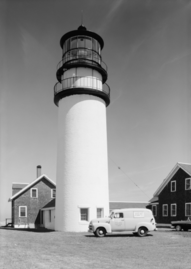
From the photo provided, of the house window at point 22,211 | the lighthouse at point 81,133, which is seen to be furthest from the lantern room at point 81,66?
the house window at point 22,211

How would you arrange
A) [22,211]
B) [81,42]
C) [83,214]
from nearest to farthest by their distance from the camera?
1. [83,214]
2. [81,42]
3. [22,211]

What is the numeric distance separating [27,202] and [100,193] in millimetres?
16289

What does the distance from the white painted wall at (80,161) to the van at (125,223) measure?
4.36m

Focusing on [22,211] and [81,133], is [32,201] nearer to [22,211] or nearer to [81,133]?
[22,211]

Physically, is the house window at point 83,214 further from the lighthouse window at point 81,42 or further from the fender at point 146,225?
the lighthouse window at point 81,42

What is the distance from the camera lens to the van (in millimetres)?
22656

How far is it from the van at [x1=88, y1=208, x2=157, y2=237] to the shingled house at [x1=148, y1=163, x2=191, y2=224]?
14.7 meters

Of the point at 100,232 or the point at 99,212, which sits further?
the point at 99,212

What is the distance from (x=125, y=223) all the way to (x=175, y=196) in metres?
17.6

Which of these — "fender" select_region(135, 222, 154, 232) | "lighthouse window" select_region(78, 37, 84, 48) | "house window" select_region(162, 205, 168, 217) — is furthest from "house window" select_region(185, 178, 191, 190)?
"lighthouse window" select_region(78, 37, 84, 48)

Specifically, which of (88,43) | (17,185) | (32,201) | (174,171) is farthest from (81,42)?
(17,185)

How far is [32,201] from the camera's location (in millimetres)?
41438

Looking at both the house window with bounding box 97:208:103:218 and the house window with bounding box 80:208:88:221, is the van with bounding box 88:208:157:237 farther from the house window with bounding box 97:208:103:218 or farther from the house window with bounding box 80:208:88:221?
the house window with bounding box 97:208:103:218

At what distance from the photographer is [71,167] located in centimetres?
2786
